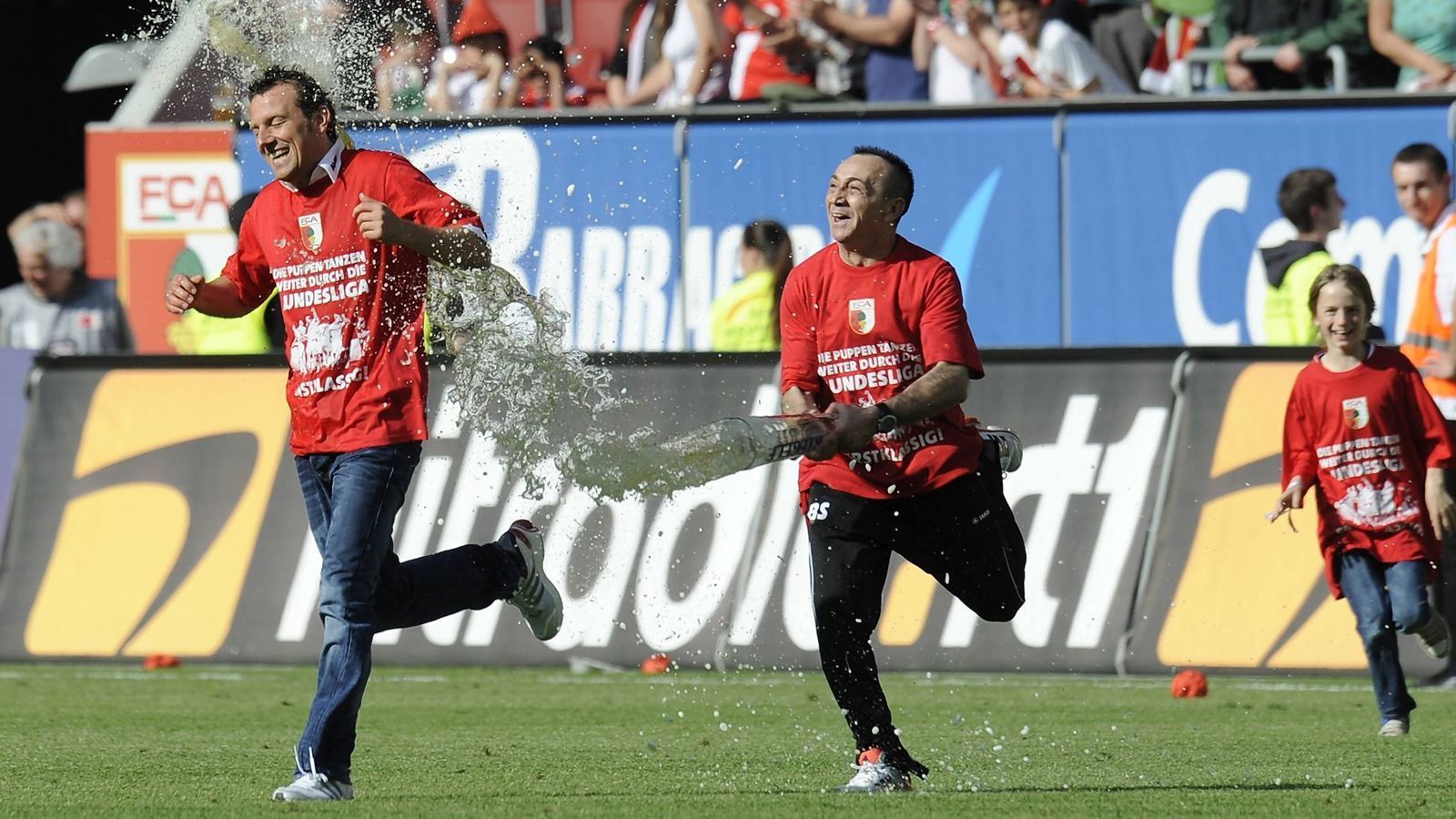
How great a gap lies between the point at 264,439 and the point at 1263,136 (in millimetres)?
6212

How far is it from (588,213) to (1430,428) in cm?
718

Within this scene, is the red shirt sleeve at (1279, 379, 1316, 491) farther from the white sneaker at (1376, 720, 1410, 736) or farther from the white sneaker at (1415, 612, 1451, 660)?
the white sneaker at (1376, 720, 1410, 736)

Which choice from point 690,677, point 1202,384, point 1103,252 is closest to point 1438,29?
point 1103,252

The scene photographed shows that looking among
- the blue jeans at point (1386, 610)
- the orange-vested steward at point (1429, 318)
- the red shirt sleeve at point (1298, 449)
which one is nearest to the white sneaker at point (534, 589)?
the red shirt sleeve at point (1298, 449)

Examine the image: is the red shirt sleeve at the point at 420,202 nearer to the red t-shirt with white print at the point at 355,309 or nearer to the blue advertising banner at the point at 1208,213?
the red t-shirt with white print at the point at 355,309

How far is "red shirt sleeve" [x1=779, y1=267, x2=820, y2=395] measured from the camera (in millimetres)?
7887

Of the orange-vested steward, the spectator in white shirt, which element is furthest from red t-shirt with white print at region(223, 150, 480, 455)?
the spectator in white shirt

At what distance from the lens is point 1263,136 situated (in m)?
14.8

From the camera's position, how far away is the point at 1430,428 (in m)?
9.92

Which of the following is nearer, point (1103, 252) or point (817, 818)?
point (817, 818)

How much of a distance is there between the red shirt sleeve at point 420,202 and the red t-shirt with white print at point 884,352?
1136mm

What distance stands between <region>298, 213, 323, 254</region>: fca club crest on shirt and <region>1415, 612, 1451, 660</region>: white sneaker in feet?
15.9

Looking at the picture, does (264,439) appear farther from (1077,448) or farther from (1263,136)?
(1263,136)

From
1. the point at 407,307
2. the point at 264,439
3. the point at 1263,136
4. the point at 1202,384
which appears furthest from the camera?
the point at 1263,136
